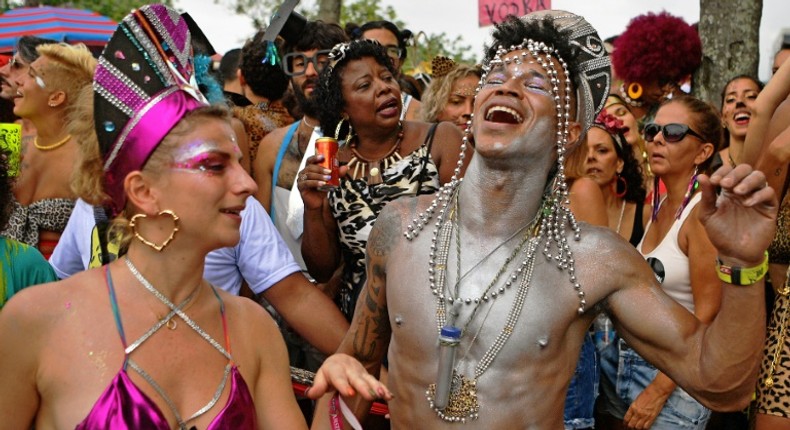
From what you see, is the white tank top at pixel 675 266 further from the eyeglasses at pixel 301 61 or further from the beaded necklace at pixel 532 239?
the eyeglasses at pixel 301 61

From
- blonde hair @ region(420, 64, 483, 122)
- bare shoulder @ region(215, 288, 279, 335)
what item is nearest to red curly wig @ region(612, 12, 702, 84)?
blonde hair @ region(420, 64, 483, 122)

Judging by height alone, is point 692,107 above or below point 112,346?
above

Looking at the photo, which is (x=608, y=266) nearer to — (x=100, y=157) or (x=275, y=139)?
(x=100, y=157)

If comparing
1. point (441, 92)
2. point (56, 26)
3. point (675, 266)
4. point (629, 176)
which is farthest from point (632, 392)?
point (56, 26)

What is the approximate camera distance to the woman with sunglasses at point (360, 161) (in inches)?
180

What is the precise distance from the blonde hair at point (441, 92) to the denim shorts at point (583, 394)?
220cm

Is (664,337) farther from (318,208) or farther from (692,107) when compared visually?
(692,107)

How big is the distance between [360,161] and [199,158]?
1.94 metres

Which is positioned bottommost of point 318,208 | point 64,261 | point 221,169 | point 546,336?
point 64,261

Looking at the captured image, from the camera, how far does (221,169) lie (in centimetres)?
301

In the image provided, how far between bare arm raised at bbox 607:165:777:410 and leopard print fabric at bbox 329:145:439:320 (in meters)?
1.60

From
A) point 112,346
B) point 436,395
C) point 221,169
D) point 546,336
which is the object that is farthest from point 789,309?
point 112,346

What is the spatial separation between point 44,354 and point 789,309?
3.09m

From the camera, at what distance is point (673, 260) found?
4.68 metres
